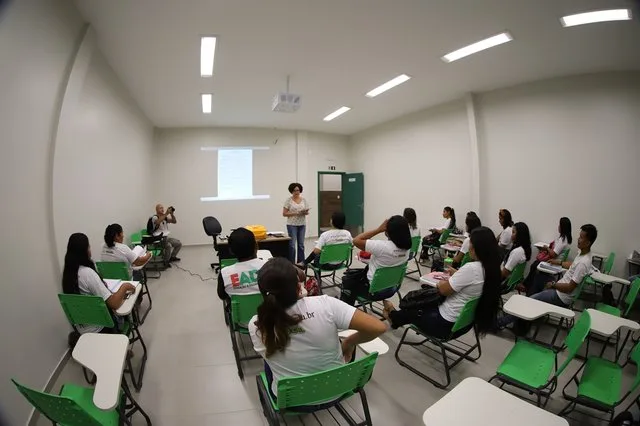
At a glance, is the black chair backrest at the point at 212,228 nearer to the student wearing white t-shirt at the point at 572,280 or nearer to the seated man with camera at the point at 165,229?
the seated man with camera at the point at 165,229

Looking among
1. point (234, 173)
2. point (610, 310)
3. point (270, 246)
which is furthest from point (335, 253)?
point (234, 173)

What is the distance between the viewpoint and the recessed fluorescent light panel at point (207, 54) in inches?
132

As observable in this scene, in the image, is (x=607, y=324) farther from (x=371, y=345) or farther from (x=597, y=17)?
(x=597, y=17)

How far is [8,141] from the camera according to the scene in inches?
77.4

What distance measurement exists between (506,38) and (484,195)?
292 centimetres

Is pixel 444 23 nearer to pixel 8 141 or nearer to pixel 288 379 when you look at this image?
pixel 288 379

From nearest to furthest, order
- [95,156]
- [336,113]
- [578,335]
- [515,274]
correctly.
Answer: [578,335], [515,274], [95,156], [336,113]

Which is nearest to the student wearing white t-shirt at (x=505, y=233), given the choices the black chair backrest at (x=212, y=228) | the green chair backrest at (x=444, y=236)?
the green chair backrest at (x=444, y=236)

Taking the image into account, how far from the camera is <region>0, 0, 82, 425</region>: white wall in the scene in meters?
1.86

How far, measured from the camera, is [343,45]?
11.3 feet

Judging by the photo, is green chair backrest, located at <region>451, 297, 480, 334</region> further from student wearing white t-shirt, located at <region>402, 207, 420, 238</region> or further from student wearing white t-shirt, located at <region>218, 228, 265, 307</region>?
student wearing white t-shirt, located at <region>402, 207, 420, 238</region>

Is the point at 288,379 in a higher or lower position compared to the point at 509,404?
higher

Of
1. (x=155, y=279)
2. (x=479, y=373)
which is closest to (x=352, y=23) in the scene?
(x=479, y=373)

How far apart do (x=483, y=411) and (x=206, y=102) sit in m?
6.19
